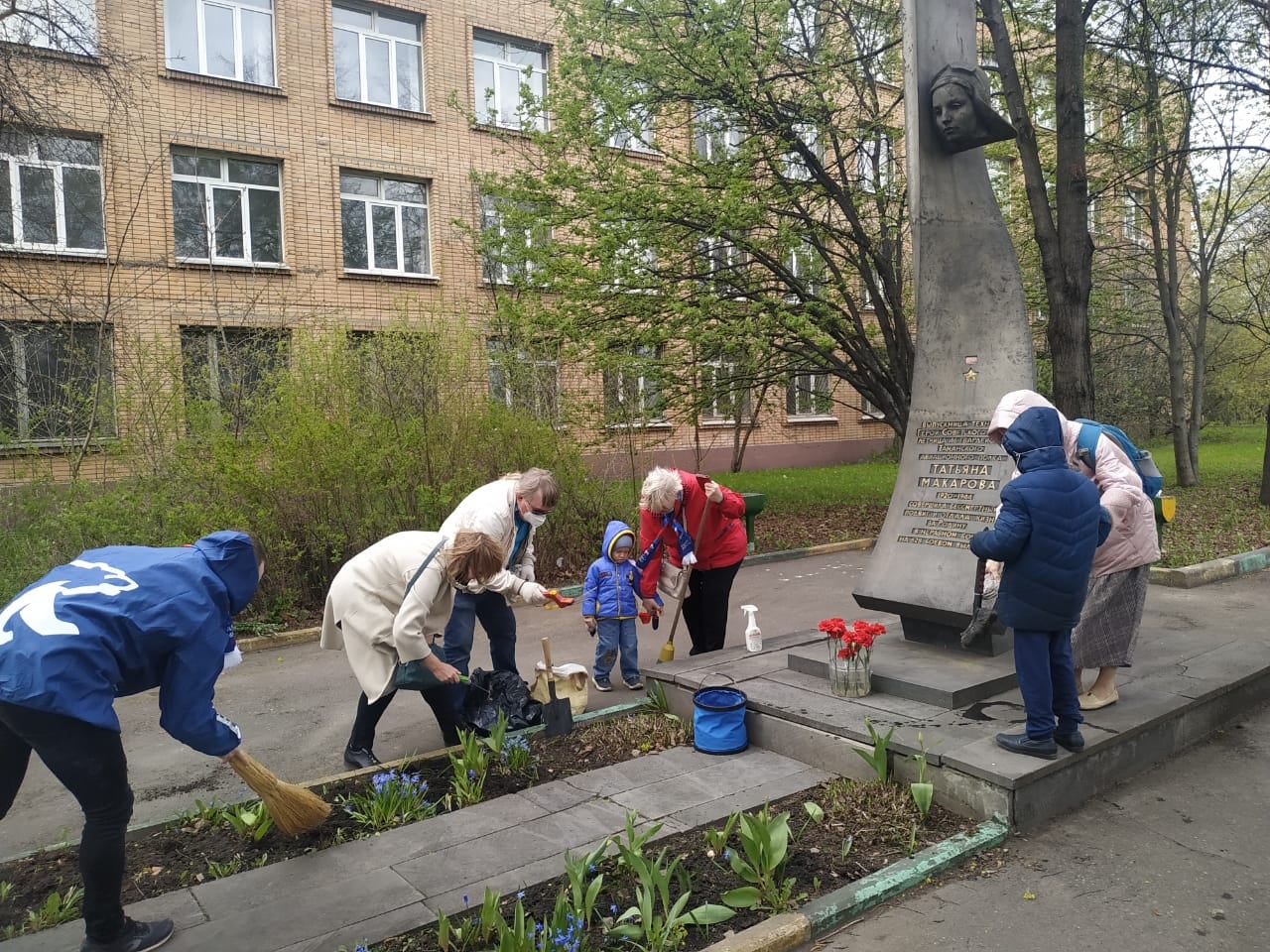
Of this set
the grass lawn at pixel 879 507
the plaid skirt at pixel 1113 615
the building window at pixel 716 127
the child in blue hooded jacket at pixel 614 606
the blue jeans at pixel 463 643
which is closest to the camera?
the plaid skirt at pixel 1113 615

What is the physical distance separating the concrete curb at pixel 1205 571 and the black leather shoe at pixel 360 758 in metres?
7.77

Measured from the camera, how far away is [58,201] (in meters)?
15.9

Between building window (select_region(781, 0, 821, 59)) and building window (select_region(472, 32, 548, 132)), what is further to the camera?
building window (select_region(472, 32, 548, 132))

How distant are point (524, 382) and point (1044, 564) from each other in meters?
8.29

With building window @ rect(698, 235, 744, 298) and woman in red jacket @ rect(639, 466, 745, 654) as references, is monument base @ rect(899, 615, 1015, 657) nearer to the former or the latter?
woman in red jacket @ rect(639, 466, 745, 654)

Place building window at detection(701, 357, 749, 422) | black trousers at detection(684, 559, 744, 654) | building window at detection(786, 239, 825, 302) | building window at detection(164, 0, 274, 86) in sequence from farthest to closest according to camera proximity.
A: building window at detection(164, 0, 274, 86) → building window at detection(701, 357, 749, 422) → building window at detection(786, 239, 825, 302) → black trousers at detection(684, 559, 744, 654)

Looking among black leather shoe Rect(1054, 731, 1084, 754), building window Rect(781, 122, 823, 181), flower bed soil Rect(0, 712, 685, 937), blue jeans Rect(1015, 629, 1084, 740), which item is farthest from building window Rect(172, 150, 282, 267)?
black leather shoe Rect(1054, 731, 1084, 754)

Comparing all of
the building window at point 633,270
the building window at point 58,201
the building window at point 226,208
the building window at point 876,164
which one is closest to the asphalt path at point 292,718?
the building window at point 633,270

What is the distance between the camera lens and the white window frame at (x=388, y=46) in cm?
1897

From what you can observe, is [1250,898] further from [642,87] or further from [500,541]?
[642,87]

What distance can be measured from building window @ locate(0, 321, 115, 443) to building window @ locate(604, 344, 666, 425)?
582cm

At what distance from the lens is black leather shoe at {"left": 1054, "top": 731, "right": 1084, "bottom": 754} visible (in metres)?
4.22

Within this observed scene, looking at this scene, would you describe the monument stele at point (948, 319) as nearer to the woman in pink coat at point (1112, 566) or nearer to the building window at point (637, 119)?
the woman in pink coat at point (1112, 566)

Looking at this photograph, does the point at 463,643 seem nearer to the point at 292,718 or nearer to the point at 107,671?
the point at 292,718
